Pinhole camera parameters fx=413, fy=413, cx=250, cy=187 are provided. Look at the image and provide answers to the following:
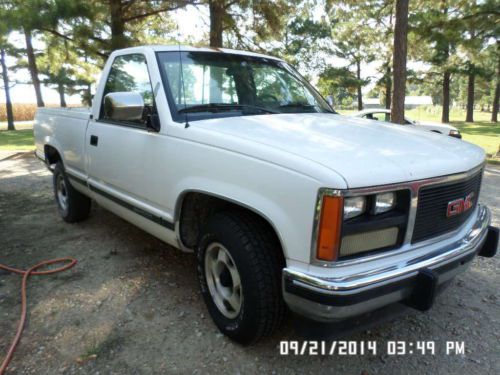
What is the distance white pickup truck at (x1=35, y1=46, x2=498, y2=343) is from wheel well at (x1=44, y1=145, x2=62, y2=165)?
161 centimetres

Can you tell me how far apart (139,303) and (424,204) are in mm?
2145

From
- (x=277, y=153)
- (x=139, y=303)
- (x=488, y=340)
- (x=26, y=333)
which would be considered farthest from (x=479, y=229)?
(x=26, y=333)

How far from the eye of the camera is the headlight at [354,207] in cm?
193

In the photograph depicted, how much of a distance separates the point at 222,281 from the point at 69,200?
2.89m

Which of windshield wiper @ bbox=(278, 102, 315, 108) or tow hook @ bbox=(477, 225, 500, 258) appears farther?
windshield wiper @ bbox=(278, 102, 315, 108)

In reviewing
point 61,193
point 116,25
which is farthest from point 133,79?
point 116,25

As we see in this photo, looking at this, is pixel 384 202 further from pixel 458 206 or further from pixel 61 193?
pixel 61 193

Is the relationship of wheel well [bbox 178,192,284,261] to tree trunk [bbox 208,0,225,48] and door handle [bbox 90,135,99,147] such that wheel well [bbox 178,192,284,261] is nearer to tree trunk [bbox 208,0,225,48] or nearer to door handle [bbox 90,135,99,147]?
door handle [bbox 90,135,99,147]

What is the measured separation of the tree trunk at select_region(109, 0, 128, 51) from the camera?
31.8 ft

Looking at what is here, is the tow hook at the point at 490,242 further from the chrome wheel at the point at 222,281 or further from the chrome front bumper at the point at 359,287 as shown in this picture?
the chrome wheel at the point at 222,281

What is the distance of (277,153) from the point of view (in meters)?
2.10

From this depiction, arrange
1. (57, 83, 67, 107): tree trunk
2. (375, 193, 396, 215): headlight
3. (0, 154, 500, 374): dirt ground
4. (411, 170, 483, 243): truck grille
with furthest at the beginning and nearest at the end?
(57, 83, 67, 107): tree trunk < (0, 154, 500, 374): dirt ground < (411, 170, 483, 243): truck grille < (375, 193, 396, 215): headlight

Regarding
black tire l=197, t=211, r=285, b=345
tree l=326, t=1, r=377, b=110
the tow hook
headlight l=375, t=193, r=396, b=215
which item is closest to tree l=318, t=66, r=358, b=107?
tree l=326, t=1, r=377, b=110

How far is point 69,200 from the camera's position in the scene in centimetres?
480
